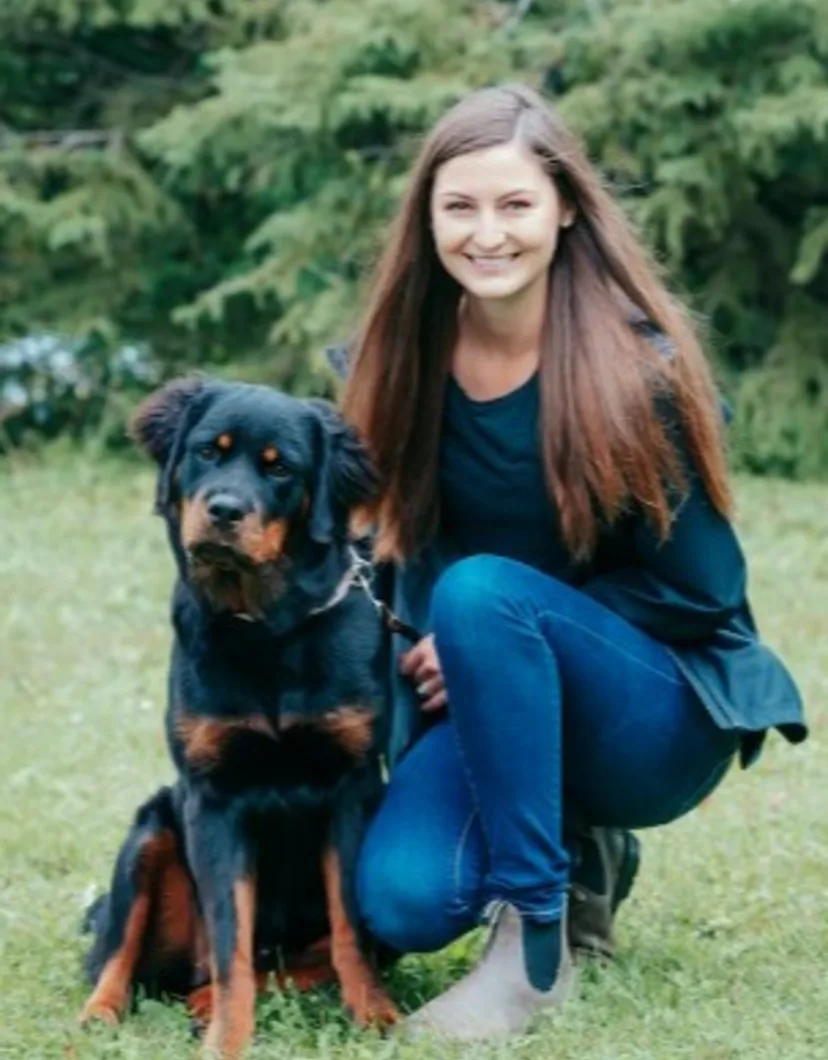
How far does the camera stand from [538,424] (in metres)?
4.43

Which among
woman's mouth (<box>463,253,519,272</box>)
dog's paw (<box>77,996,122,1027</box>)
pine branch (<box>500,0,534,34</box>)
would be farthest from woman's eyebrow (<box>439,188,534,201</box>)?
pine branch (<box>500,0,534,34</box>)

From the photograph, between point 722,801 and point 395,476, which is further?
point 722,801

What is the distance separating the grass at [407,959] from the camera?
14.0 feet

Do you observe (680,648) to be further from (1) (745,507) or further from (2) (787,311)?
(2) (787,311)

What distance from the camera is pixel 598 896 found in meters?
4.73

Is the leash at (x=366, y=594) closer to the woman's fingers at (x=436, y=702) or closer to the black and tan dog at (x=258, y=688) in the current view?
the black and tan dog at (x=258, y=688)

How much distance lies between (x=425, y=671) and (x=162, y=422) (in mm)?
695

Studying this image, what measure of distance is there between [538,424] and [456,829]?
73 centimetres

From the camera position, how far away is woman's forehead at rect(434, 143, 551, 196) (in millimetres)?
4352

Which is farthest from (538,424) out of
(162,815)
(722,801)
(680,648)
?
(722,801)

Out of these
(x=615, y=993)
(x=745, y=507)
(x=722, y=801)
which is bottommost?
(x=745, y=507)

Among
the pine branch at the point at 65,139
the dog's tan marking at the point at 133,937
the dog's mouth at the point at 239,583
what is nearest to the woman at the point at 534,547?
the dog's mouth at the point at 239,583

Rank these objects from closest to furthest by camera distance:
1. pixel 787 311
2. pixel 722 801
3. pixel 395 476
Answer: pixel 395 476 → pixel 722 801 → pixel 787 311

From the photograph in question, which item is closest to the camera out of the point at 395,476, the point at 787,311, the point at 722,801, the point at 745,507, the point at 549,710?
the point at 549,710
